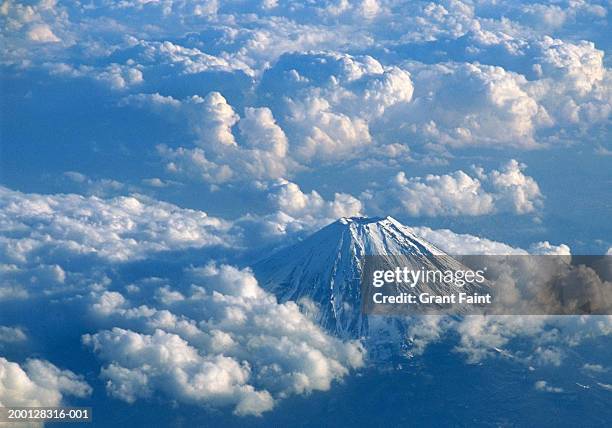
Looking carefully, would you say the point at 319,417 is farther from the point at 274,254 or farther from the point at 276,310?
the point at 274,254

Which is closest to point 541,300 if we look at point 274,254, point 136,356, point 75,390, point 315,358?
point 315,358

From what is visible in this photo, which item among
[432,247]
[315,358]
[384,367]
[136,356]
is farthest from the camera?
[432,247]

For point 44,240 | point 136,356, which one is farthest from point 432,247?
point 44,240

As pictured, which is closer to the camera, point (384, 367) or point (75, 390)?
point (75, 390)

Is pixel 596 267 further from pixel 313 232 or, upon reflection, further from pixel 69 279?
pixel 69 279

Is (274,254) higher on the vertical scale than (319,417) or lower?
higher

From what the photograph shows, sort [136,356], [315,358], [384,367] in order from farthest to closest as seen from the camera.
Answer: [384,367] → [315,358] → [136,356]

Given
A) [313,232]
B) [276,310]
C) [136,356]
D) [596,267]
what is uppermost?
[313,232]
